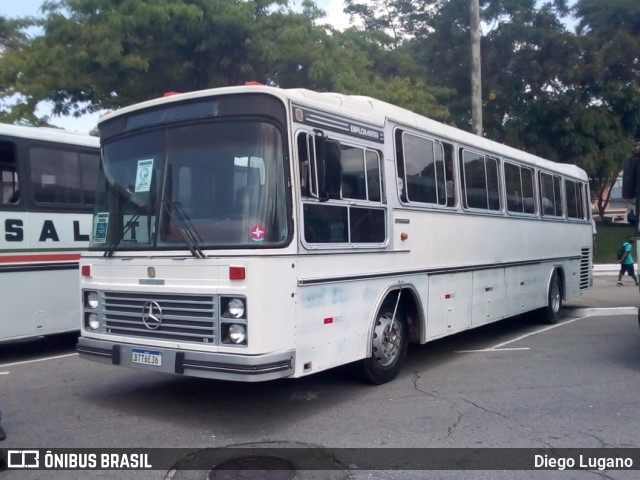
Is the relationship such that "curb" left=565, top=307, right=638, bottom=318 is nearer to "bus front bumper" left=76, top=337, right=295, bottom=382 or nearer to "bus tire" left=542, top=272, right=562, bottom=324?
"bus tire" left=542, top=272, right=562, bottom=324

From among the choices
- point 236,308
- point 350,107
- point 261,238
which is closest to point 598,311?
point 350,107

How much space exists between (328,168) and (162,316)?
218cm

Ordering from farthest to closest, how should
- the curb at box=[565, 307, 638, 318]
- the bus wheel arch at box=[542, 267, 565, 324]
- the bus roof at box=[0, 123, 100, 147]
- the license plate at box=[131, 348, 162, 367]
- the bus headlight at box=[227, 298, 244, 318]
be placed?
the curb at box=[565, 307, 638, 318]
the bus wheel arch at box=[542, 267, 565, 324]
the bus roof at box=[0, 123, 100, 147]
the license plate at box=[131, 348, 162, 367]
the bus headlight at box=[227, 298, 244, 318]

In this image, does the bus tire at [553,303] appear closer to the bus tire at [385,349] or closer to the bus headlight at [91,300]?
the bus tire at [385,349]

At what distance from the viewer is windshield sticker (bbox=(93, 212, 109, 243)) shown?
7461 mm

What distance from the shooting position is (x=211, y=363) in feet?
20.7

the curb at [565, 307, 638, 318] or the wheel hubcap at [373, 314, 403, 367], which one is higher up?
the wheel hubcap at [373, 314, 403, 367]

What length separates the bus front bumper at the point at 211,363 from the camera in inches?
244

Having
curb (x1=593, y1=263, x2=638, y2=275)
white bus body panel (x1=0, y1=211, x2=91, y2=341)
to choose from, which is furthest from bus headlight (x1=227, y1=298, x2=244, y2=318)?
curb (x1=593, y1=263, x2=638, y2=275)

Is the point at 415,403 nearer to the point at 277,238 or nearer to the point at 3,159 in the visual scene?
the point at 277,238

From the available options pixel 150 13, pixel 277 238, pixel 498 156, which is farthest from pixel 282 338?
pixel 150 13

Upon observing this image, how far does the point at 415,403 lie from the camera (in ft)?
24.8

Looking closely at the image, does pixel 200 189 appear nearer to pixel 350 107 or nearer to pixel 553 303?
pixel 350 107

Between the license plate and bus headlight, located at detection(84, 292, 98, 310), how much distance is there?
89cm
